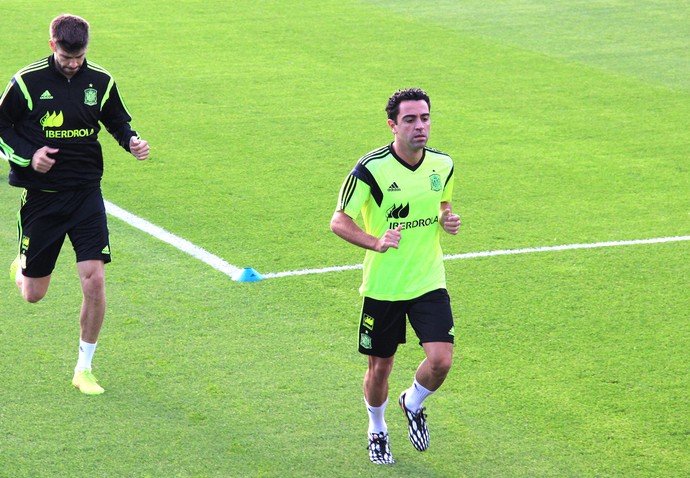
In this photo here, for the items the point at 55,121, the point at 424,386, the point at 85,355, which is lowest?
the point at 85,355

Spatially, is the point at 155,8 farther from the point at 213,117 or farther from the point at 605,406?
the point at 605,406

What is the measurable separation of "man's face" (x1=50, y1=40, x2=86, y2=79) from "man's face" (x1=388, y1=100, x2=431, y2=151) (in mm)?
2251

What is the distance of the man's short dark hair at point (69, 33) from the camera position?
7.40 m

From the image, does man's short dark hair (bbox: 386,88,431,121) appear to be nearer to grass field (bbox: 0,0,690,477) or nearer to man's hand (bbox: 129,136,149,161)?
man's hand (bbox: 129,136,149,161)

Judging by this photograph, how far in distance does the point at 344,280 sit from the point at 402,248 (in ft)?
10.9

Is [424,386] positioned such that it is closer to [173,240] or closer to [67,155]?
[67,155]

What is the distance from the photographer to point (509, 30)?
22062 mm

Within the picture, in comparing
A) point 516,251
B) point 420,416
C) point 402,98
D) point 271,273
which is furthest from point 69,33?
point 516,251

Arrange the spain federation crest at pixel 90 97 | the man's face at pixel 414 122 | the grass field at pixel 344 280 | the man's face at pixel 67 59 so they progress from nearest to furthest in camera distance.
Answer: the man's face at pixel 414 122 → the grass field at pixel 344 280 → the man's face at pixel 67 59 → the spain federation crest at pixel 90 97

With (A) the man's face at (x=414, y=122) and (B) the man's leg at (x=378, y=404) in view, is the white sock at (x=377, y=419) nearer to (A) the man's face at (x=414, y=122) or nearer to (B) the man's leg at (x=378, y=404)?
(B) the man's leg at (x=378, y=404)

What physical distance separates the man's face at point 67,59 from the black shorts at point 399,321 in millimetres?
2487

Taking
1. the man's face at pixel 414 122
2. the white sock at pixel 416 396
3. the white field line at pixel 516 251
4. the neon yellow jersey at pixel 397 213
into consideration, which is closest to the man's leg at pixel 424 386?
the white sock at pixel 416 396

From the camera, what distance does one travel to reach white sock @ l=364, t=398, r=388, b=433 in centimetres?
691

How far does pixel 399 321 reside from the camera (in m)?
6.82
